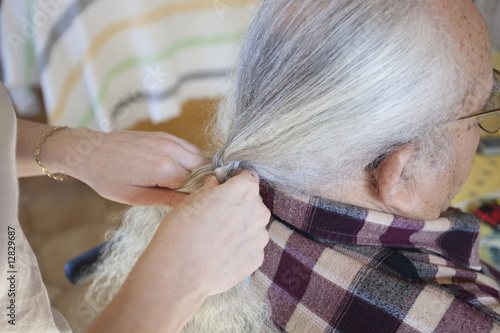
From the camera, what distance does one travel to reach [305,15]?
23.1 inches

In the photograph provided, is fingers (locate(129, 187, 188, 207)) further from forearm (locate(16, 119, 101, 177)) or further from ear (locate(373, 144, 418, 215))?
ear (locate(373, 144, 418, 215))

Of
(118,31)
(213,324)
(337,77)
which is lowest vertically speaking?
(213,324)

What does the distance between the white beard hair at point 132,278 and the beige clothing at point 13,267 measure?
0.14 m

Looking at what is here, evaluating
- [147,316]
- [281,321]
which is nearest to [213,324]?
[281,321]

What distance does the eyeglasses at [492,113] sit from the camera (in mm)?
643

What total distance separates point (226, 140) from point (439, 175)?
352 mm

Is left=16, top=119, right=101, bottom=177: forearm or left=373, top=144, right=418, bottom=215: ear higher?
left=373, top=144, right=418, bottom=215: ear

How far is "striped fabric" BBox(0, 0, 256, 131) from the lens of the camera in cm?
140

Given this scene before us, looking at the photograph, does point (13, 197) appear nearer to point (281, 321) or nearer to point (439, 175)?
point (281, 321)

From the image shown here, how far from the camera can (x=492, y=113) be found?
2.12 feet

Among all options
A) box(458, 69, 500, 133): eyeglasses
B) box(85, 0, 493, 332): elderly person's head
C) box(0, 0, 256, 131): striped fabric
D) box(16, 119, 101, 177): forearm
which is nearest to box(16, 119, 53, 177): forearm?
box(16, 119, 101, 177): forearm

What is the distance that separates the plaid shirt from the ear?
0.03 m

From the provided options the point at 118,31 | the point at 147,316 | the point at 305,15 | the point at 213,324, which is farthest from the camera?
→ the point at 118,31

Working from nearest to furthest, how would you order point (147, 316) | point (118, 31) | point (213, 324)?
point (147, 316), point (213, 324), point (118, 31)
